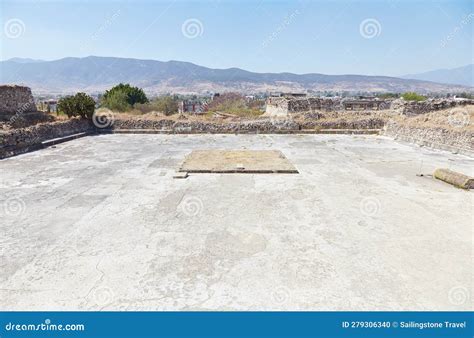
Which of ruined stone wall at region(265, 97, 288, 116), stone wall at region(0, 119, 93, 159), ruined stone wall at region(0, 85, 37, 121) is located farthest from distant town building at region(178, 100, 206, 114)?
stone wall at region(0, 119, 93, 159)

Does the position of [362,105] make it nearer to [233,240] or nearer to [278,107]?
[278,107]

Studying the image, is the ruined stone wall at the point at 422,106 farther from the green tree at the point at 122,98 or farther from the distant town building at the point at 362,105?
the green tree at the point at 122,98

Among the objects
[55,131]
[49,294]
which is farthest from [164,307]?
[55,131]

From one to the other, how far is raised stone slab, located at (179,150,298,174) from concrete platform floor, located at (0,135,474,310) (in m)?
0.63

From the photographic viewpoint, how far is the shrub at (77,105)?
2162 cm

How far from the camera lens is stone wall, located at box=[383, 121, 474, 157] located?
50.4 feet

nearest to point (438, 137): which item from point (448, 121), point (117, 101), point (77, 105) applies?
point (448, 121)

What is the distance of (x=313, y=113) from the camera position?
2447 cm

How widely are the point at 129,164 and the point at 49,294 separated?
885 centimetres

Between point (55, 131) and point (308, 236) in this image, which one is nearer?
point (308, 236)

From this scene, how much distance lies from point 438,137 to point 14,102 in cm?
2521

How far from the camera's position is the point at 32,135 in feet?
55.1

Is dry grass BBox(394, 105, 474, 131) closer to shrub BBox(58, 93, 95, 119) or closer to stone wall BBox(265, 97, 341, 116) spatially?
stone wall BBox(265, 97, 341, 116)
